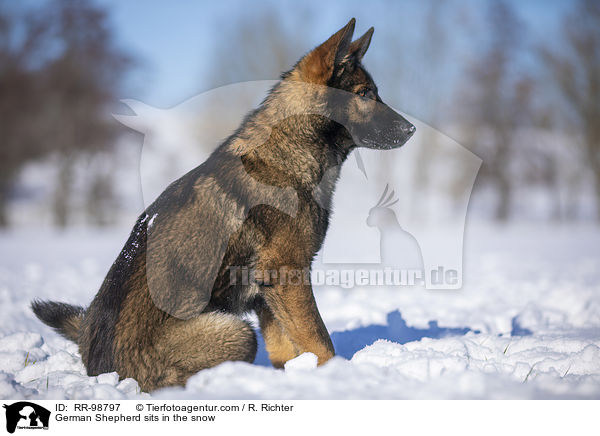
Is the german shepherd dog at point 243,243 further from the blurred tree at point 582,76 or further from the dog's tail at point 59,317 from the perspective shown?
the blurred tree at point 582,76

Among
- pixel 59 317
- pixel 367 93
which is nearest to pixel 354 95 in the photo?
pixel 367 93

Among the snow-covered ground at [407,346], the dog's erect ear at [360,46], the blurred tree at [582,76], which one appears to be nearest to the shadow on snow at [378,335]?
the snow-covered ground at [407,346]

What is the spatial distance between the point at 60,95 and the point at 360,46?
68.1ft

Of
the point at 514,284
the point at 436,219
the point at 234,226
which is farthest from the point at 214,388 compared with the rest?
the point at 436,219

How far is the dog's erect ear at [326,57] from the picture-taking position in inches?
122

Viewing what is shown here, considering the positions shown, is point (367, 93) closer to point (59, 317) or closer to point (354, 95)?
point (354, 95)

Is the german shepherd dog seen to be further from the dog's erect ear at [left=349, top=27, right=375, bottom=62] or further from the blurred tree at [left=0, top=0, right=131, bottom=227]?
the blurred tree at [left=0, top=0, right=131, bottom=227]

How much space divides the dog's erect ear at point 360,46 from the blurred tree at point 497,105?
19.7 metres

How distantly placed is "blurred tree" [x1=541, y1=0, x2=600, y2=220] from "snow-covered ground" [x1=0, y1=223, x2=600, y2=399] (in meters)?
13.9

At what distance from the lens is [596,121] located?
20.1m

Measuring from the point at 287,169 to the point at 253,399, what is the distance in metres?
1.48

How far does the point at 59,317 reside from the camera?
11.0 feet

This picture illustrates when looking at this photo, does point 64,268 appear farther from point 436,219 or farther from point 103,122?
point 436,219
